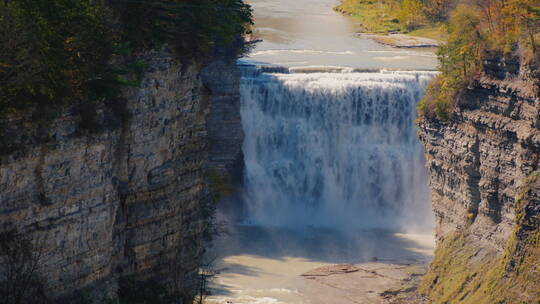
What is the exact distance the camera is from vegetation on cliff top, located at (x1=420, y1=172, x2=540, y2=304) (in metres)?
30.1

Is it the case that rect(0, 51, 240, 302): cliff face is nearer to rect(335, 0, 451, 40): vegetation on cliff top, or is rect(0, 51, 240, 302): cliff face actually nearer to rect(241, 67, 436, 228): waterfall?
rect(241, 67, 436, 228): waterfall

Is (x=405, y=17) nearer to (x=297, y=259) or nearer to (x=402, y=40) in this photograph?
(x=402, y=40)

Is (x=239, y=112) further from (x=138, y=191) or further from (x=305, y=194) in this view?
(x=138, y=191)

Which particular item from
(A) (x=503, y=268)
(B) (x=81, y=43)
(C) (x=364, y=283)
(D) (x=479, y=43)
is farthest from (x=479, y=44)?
(B) (x=81, y=43)

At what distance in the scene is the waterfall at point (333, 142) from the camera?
5003 cm

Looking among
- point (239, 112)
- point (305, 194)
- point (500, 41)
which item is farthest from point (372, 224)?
point (500, 41)

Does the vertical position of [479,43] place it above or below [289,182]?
above

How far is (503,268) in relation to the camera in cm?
3130

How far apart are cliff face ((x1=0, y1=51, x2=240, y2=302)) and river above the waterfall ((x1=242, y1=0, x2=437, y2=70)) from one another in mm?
31048

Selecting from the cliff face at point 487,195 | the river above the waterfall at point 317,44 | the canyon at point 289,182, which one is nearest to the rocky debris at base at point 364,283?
the canyon at point 289,182

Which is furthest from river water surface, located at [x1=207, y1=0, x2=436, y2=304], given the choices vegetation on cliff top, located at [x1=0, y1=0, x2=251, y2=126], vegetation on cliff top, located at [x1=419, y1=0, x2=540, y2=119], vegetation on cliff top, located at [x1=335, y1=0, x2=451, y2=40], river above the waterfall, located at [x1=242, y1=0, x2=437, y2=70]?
vegetation on cliff top, located at [x1=0, y1=0, x2=251, y2=126]

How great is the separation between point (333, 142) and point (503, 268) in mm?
20434

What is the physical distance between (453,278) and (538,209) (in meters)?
5.25

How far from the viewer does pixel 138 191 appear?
22.2m
